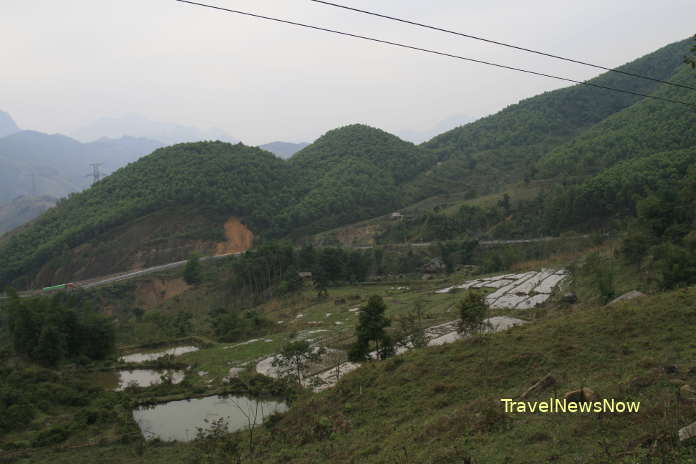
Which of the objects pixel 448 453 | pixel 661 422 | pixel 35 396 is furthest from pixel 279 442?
pixel 35 396

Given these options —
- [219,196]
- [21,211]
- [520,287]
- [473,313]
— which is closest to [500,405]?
[473,313]

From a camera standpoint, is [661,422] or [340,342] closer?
[661,422]

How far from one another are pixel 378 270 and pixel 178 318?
20456 mm

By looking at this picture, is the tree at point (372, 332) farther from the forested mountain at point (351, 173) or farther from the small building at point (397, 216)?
the forested mountain at point (351, 173)

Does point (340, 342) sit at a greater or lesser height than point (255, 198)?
lesser

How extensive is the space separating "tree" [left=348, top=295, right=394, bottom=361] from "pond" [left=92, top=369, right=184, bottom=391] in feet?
34.8

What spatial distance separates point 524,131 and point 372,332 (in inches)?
3581

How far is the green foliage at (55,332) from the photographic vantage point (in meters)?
26.0

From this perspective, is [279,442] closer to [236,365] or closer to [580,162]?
[236,365]

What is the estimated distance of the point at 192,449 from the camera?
14.6 meters

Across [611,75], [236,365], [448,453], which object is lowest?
[236,365]

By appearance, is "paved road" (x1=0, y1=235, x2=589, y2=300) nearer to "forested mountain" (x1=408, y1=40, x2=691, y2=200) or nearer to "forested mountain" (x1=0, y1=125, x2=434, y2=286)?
"forested mountain" (x1=0, y1=125, x2=434, y2=286)
